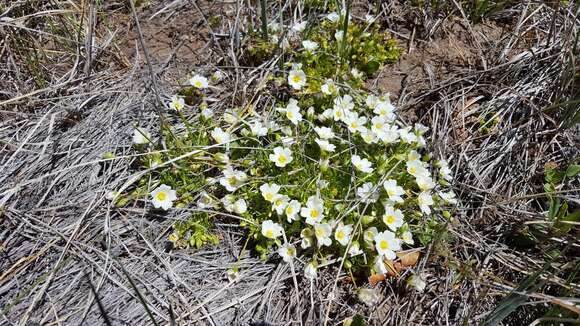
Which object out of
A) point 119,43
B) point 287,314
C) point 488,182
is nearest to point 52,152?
point 119,43

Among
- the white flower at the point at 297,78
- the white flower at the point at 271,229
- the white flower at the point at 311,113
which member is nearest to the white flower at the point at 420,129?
the white flower at the point at 311,113

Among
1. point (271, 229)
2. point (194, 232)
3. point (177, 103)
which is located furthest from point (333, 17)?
point (194, 232)

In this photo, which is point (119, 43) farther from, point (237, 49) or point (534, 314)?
point (534, 314)

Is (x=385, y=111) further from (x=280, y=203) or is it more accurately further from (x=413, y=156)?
(x=280, y=203)

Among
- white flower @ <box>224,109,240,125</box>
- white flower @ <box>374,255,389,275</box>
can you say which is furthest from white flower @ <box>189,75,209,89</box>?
white flower @ <box>374,255,389,275</box>

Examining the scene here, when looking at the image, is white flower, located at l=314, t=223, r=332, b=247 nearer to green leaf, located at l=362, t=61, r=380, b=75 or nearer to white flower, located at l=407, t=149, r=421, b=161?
white flower, located at l=407, t=149, r=421, b=161
